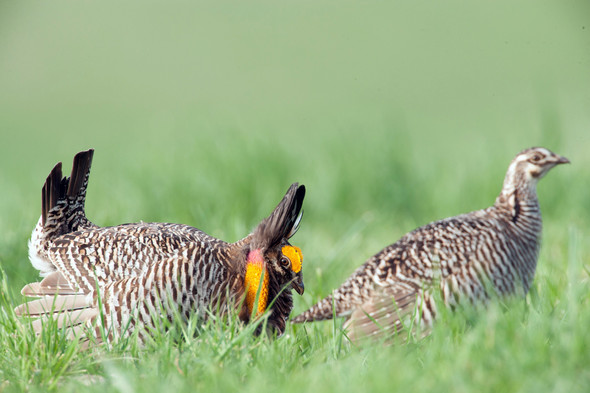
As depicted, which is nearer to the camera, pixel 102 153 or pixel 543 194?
pixel 543 194

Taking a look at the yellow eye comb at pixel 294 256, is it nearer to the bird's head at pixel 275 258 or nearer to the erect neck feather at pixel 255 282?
the bird's head at pixel 275 258

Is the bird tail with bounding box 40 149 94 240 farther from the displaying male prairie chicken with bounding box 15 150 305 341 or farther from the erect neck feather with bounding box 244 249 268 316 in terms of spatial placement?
the erect neck feather with bounding box 244 249 268 316

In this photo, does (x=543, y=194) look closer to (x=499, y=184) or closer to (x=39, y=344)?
(x=499, y=184)

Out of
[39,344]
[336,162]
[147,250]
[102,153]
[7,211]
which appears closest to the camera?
[39,344]

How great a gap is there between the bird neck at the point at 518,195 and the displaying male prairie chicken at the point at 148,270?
5.75ft

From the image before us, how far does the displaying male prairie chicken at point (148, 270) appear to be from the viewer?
357cm

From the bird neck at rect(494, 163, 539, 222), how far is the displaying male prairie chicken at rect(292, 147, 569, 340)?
28 centimetres

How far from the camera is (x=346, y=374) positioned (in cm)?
270

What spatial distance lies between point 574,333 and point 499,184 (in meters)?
4.69

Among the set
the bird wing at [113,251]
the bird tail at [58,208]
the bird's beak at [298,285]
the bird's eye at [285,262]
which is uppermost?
the bird tail at [58,208]

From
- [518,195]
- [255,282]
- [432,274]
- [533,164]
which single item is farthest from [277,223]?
[533,164]

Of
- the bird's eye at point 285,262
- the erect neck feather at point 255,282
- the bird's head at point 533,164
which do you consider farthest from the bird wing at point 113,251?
the bird's head at point 533,164

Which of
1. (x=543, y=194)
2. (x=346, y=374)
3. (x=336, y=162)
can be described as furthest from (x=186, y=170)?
(x=346, y=374)

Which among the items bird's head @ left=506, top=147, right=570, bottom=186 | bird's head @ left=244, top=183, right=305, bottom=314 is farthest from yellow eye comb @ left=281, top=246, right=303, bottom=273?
bird's head @ left=506, top=147, right=570, bottom=186
